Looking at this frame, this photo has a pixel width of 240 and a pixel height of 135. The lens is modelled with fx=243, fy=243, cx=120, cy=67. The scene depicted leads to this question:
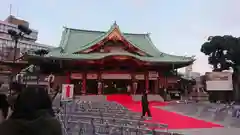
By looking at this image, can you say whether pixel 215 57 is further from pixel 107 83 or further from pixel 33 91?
pixel 33 91

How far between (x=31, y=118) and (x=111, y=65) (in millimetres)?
25111

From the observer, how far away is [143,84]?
A: 28391mm

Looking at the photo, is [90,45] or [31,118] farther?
[90,45]

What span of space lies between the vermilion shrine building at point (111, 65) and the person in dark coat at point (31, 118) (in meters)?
22.6

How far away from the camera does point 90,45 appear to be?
26812mm

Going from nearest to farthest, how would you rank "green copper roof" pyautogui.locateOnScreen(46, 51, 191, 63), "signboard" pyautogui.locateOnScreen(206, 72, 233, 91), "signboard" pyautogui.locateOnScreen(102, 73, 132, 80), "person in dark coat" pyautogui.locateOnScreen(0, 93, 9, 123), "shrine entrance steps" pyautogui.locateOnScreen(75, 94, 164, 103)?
"person in dark coat" pyautogui.locateOnScreen(0, 93, 9, 123)
"signboard" pyautogui.locateOnScreen(206, 72, 233, 91)
"shrine entrance steps" pyautogui.locateOnScreen(75, 94, 164, 103)
"green copper roof" pyautogui.locateOnScreen(46, 51, 191, 63)
"signboard" pyautogui.locateOnScreen(102, 73, 132, 80)

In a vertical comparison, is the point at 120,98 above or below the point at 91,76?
below

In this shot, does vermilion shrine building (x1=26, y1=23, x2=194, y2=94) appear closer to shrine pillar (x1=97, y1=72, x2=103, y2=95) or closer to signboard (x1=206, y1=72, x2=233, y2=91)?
shrine pillar (x1=97, y1=72, x2=103, y2=95)

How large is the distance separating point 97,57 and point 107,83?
4090 millimetres

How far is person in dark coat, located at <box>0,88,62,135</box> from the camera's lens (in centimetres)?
180

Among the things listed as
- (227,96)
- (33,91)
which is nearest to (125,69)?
(227,96)

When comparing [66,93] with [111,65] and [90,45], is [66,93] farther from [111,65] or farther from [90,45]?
[90,45]

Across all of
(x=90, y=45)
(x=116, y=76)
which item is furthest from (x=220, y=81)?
(x=90, y=45)

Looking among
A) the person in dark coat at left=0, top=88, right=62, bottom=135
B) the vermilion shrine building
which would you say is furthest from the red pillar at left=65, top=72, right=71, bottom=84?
the person in dark coat at left=0, top=88, right=62, bottom=135
